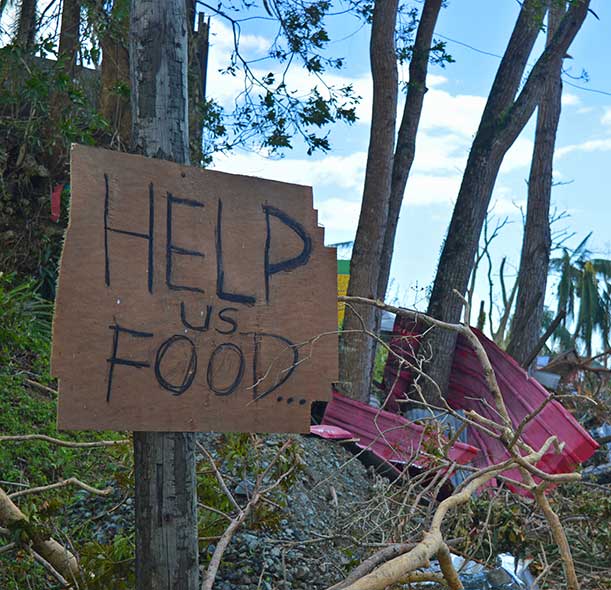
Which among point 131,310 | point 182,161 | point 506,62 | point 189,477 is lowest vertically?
point 189,477

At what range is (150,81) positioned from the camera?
259cm

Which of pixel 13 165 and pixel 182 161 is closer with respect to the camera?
pixel 182 161

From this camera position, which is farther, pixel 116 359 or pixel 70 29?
pixel 70 29

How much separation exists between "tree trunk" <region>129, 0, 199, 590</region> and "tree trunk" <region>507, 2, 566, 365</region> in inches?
344

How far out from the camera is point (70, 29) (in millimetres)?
8484

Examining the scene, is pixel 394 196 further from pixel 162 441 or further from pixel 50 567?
pixel 162 441

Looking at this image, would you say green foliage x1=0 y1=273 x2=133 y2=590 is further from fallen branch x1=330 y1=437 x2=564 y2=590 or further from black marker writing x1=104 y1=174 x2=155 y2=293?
fallen branch x1=330 y1=437 x2=564 y2=590

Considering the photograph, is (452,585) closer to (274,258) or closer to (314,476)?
(274,258)

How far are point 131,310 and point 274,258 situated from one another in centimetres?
49

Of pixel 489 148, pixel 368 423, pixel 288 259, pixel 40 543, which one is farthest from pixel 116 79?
pixel 288 259

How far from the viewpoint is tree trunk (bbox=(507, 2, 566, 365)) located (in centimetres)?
1110

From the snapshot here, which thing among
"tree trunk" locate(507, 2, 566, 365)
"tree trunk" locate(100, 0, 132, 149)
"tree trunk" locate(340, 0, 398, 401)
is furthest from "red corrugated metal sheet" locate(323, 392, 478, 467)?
"tree trunk" locate(507, 2, 566, 365)

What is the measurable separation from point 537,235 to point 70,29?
687 cm

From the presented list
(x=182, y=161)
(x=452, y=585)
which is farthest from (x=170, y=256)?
(x=452, y=585)
